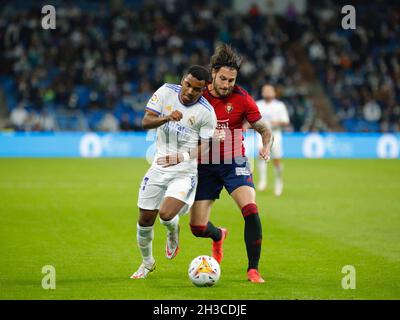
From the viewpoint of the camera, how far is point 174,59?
3181 cm

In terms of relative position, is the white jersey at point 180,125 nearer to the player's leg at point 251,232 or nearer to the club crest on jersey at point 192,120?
the club crest on jersey at point 192,120

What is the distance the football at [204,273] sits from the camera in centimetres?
805

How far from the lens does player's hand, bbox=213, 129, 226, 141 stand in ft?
29.2

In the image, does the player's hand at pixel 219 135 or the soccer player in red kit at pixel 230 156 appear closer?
the soccer player in red kit at pixel 230 156

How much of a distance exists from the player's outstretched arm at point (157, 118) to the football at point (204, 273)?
1.48m

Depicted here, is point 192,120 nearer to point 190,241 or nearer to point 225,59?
point 225,59

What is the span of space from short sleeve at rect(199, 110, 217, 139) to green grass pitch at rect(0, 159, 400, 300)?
1580mm

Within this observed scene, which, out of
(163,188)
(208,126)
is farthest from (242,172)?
(163,188)

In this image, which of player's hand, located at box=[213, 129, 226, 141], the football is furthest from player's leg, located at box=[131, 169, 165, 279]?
player's hand, located at box=[213, 129, 226, 141]

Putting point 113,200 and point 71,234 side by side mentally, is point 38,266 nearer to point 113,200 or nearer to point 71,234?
point 71,234

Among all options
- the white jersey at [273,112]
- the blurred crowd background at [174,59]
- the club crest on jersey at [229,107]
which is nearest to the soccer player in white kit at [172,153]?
the club crest on jersey at [229,107]

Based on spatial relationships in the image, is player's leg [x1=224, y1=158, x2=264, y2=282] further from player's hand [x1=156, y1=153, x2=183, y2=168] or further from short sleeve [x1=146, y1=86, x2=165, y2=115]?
short sleeve [x1=146, y1=86, x2=165, y2=115]
